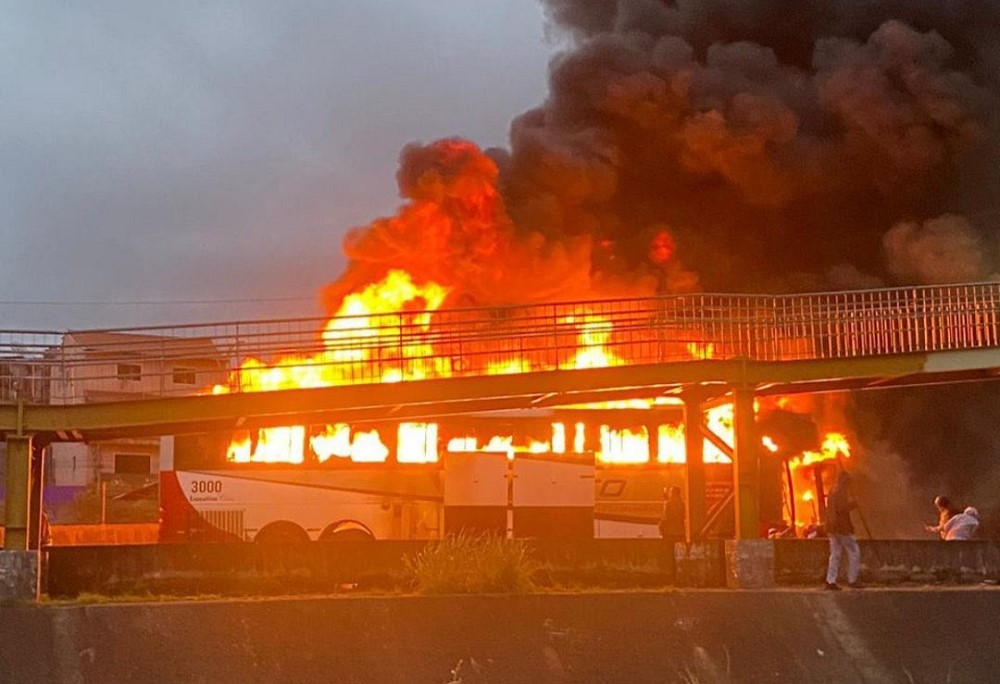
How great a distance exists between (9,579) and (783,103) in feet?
86.4

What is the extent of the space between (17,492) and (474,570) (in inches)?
220

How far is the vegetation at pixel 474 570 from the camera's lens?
45.9ft

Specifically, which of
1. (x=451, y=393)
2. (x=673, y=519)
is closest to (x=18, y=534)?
(x=451, y=393)

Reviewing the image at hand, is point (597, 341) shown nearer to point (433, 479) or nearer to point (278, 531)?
point (433, 479)

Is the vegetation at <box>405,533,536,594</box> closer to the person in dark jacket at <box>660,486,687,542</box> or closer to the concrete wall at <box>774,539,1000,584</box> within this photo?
the concrete wall at <box>774,539,1000,584</box>

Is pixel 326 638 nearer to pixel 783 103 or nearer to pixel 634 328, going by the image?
pixel 634 328

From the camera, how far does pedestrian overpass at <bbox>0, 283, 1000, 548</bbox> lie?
15641 millimetres

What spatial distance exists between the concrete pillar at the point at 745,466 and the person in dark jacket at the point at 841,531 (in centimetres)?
115

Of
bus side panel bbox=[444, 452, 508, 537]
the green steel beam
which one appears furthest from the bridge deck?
bus side panel bbox=[444, 452, 508, 537]

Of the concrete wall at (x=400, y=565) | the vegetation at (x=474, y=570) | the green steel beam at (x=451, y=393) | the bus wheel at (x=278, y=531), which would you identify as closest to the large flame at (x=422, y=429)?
the bus wheel at (x=278, y=531)

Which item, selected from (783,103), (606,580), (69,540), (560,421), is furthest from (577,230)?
(606,580)

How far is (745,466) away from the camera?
1667 centimetres

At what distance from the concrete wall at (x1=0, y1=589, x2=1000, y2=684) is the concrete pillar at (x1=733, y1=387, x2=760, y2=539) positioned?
2.32 meters

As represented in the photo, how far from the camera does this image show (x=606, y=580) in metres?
15.7
